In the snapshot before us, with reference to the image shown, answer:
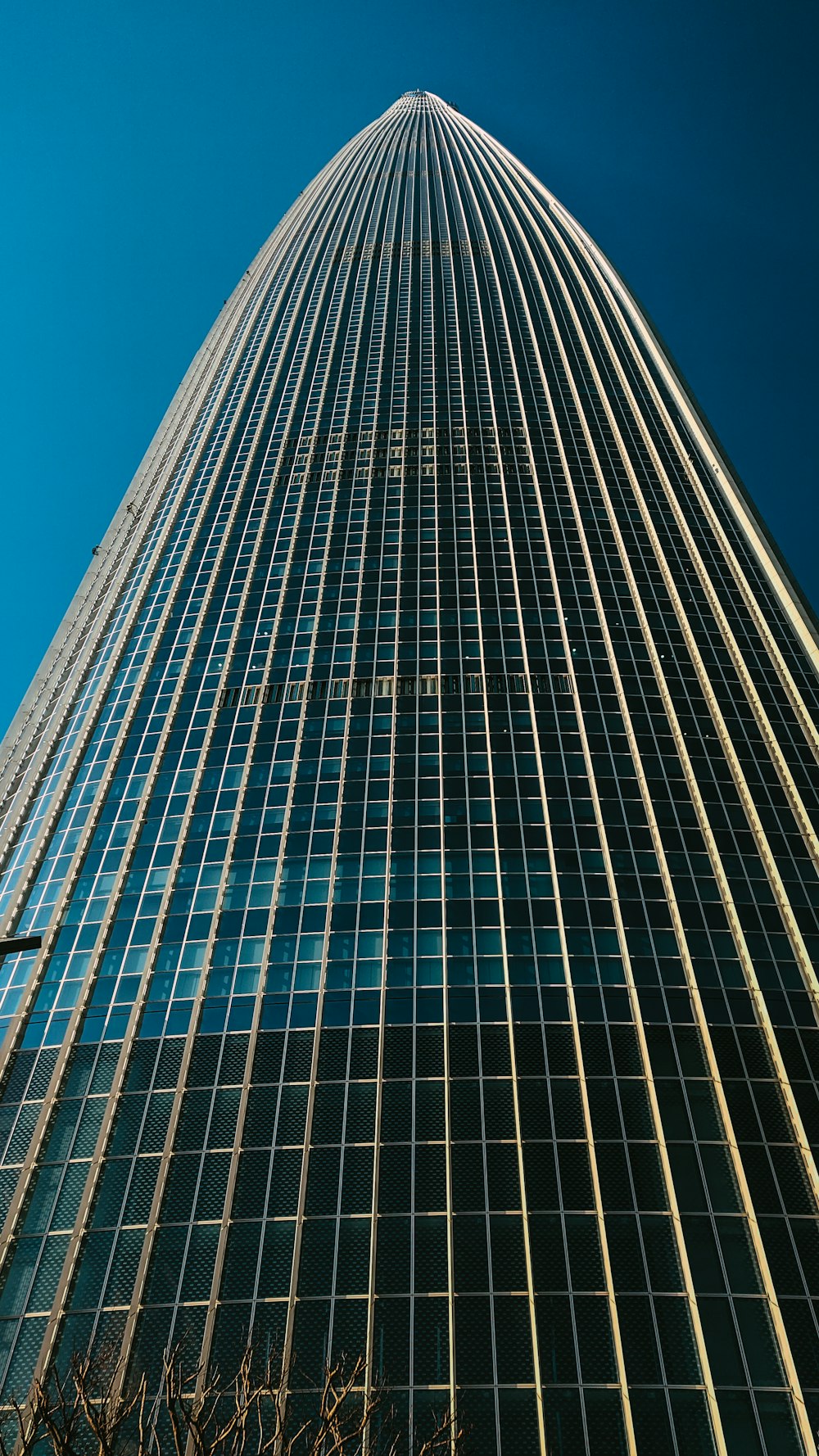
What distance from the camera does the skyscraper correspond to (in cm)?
3328

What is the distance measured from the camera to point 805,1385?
104 ft

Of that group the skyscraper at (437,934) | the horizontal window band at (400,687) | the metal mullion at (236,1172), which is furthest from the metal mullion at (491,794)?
the metal mullion at (236,1172)

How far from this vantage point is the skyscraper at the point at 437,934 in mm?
33281

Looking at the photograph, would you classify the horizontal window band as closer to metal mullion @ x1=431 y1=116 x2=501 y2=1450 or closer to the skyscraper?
the skyscraper

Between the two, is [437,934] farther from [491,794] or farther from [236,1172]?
[236,1172]

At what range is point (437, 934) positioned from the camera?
45031mm

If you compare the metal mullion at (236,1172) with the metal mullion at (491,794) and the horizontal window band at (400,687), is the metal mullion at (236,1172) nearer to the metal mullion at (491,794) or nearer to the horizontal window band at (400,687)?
the metal mullion at (491,794)

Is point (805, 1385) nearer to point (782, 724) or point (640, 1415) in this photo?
point (640, 1415)

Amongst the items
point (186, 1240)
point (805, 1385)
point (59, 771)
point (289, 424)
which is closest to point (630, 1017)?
point (805, 1385)

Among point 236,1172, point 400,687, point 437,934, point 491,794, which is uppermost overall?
point 400,687

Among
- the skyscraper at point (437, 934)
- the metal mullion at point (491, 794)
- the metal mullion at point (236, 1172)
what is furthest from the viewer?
the skyscraper at point (437, 934)

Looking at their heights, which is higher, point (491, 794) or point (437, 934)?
point (491, 794)

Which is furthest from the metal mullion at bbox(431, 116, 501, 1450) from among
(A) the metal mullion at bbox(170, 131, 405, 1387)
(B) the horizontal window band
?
(A) the metal mullion at bbox(170, 131, 405, 1387)

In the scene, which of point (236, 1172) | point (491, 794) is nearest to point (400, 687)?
point (491, 794)
